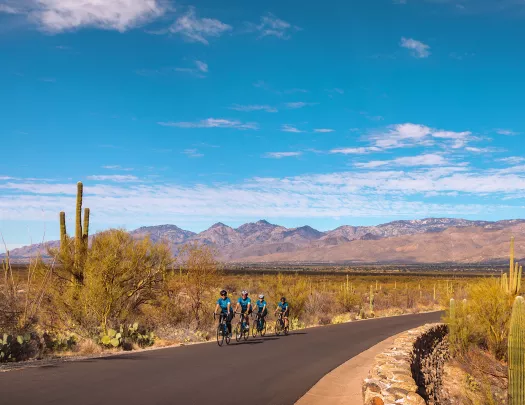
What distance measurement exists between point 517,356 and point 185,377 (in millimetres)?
7183

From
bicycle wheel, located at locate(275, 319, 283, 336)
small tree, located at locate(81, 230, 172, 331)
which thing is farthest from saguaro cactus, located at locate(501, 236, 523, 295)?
small tree, located at locate(81, 230, 172, 331)

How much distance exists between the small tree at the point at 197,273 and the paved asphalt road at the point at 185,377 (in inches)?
342

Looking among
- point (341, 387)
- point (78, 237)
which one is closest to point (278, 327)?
point (78, 237)

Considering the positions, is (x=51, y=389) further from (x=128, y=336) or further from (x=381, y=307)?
(x=381, y=307)

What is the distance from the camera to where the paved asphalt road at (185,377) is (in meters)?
10.0

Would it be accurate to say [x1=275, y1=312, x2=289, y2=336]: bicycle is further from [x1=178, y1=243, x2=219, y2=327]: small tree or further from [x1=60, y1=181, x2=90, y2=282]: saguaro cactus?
[x1=60, y1=181, x2=90, y2=282]: saguaro cactus

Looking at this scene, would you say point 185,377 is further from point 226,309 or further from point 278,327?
point 278,327

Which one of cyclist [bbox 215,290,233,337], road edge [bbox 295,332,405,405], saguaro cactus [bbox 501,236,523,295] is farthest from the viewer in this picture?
saguaro cactus [bbox 501,236,523,295]

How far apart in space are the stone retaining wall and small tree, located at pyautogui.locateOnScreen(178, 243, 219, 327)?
1125 cm

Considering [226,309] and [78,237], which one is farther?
[78,237]

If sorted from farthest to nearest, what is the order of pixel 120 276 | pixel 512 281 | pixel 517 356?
pixel 512 281 < pixel 120 276 < pixel 517 356

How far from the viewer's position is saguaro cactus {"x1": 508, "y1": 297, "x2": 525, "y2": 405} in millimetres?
10172

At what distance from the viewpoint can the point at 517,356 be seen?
10875 millimetres

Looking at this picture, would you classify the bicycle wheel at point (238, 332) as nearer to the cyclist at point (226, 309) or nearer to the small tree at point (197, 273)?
the cyclist at point (226, 309)
